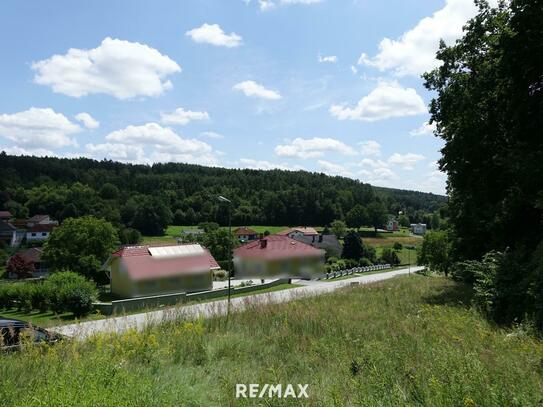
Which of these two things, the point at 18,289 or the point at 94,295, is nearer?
the point at 94,295

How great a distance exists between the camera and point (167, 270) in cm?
1738

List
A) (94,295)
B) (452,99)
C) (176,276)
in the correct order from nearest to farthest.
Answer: (176,276) < (452,99) < (94,295)

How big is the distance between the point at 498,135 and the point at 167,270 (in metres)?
15.1

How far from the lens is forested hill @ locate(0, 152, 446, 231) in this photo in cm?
10069

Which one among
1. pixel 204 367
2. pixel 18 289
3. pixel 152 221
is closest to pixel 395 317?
pixel 204 367

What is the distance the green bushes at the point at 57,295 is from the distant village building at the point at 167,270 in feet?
24.2

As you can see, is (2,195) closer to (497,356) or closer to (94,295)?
(94,295)

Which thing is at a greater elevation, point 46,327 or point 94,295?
point 46,327

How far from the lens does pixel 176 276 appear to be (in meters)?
17.5

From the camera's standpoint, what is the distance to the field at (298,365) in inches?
170

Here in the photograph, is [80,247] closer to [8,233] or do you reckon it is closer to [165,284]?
[165,284]

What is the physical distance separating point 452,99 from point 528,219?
6.66 meters

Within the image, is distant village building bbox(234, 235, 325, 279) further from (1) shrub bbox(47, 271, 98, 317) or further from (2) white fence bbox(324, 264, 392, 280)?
(2) white fence bbox(324, 264, 392, 280)

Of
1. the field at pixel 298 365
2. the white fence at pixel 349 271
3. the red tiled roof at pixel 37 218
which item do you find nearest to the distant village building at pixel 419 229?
the white fence at pixel 349 271
